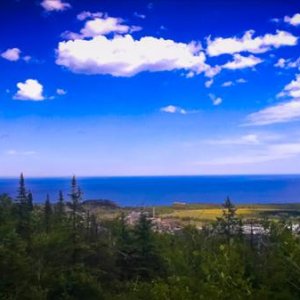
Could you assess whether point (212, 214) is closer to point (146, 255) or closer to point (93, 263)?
point (93, 263)

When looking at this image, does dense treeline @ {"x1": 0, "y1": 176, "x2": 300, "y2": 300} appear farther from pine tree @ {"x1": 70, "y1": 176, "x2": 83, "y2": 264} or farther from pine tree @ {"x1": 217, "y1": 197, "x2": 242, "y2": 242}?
pine tree @ {"x1": 217, "y1": 197, "x2": 242, "y2": 242}

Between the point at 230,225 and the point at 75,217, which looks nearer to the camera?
the point at 75,217

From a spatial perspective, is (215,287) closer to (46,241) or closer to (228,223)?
(46,241)

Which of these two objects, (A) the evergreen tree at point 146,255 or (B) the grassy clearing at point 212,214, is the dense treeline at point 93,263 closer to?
(A) the evergreen tree at point 146,255

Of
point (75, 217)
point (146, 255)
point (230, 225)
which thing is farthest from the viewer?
point (230, 225)

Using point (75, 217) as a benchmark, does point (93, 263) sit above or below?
below

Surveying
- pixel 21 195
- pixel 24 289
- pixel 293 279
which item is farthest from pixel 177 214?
pixel 293 279

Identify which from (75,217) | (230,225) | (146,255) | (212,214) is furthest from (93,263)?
(212,214)

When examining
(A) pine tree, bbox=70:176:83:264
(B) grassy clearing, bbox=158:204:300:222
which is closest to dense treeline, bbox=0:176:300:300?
(A) pine tree, bbox=70:176:83:264

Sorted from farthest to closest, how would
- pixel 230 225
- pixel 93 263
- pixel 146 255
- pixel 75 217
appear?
pixel 230 225 → pixel 93 263 → pixel 146 255 → pixel 75 217

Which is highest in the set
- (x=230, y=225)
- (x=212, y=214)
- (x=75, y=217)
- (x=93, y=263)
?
(x=75, y=217)

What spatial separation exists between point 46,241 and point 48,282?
5.37 m

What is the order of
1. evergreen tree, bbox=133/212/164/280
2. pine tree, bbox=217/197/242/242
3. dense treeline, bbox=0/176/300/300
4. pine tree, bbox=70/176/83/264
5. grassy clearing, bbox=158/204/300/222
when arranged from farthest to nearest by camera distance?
grassy clearing, bbox=158/204/300/222, pine tree, bbox=217/197/242/242, evergreen tree, bbox=133/212/164/280, pine tree, bbox=70/176/83/264, dense treeline, bbox=0/176/300/300

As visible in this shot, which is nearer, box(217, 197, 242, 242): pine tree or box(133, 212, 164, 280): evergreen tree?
box(133, 212, 164, 280): evergreen tree
